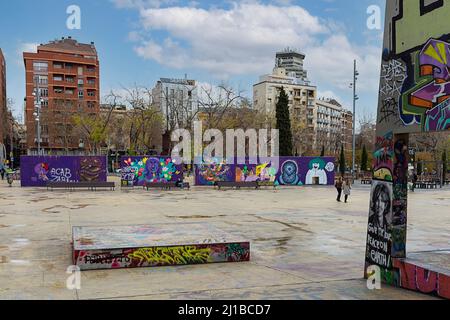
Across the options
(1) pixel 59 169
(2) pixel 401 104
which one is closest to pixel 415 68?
(2) pixel 401 104

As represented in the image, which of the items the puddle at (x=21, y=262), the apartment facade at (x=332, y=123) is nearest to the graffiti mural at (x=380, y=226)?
the puddle at (x=21, y=262)

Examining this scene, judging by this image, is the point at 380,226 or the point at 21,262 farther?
the point at 21,262

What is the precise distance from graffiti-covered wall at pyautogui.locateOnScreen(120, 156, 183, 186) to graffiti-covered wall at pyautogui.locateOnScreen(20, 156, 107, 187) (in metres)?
2.02

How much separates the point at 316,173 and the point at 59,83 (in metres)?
56.0

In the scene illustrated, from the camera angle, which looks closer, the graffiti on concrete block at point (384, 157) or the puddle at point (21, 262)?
the graffiti on concrete block at point (384, 157)

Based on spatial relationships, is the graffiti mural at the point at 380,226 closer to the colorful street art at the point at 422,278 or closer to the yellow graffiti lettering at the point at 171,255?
the colorful street art at the point at 422,278

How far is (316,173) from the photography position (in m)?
38.0

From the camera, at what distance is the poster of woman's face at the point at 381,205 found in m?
7.61

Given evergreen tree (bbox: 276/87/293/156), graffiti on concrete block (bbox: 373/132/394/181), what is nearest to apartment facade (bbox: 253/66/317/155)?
evergreen tree (bbox: 276/87/293/156)

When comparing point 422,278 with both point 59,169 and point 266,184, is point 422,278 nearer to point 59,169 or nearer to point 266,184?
point 266,184

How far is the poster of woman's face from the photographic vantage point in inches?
300

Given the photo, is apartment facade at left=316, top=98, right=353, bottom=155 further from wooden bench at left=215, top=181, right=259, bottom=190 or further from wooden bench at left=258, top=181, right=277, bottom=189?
wooden bench at left=215, top=181, right=259, bottom=190
